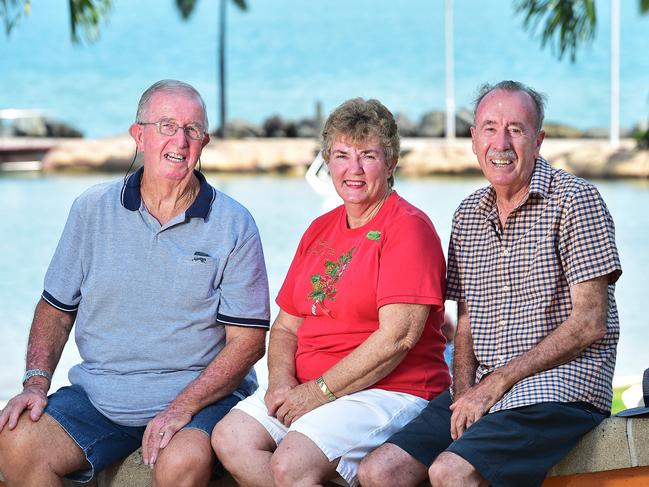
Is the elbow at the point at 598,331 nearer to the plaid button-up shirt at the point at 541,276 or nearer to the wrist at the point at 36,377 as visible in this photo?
the plaid button-up shirt at the point at 541,276

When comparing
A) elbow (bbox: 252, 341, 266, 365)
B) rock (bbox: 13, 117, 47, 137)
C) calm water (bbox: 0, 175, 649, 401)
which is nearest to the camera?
elbow (bbox: 252, 341, 266, 365)

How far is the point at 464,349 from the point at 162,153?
975 mm

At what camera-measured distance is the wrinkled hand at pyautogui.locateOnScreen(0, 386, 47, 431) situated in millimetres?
2666

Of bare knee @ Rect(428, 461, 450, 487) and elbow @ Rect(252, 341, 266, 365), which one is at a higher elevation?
elbow @ Rect(252, 341, 266, 365)

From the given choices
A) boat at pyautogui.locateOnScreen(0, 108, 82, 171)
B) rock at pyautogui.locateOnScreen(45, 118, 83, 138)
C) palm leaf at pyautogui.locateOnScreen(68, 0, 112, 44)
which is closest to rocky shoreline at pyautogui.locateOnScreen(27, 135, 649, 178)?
boat at pyautogui.locateOnScreen(0, 108, 82, 171)

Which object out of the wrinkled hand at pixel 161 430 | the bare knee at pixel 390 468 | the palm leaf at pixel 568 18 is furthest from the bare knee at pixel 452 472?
the palm leaf at pixel 568 18

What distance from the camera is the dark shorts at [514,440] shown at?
2.39m

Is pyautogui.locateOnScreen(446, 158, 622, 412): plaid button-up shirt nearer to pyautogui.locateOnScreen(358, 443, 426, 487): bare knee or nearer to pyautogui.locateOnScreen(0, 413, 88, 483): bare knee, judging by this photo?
pyautogui.locateOnScreen(358, 443, 426, 487): bare knee

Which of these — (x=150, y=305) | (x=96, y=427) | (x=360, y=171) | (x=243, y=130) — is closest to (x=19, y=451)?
(x=96, y=427)

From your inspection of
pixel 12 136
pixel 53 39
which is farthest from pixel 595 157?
pixel 53 39

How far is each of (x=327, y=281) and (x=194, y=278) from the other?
361 millimetres

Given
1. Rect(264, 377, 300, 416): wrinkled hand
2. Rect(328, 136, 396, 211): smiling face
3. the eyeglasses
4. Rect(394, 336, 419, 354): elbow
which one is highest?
the eyeglasses

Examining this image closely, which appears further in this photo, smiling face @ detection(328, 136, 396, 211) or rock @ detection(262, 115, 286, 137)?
rock @ detection(262, 115, 286, 137)

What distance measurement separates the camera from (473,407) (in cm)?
252
